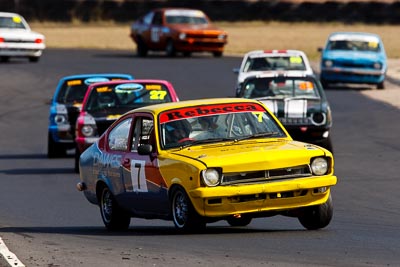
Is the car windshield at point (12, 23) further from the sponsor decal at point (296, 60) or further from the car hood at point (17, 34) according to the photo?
the sponsor decal at point (296, 60)

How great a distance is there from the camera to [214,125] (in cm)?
1184

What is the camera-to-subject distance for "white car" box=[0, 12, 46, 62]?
39281mm

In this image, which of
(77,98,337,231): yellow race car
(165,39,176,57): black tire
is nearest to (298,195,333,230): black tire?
(77,98,337,231): yellow race car

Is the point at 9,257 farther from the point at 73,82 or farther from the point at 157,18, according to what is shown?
the point at 157,18

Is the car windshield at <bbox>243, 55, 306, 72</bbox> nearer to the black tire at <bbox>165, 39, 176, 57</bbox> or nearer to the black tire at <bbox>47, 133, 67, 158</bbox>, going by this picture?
the black tire at <bbox>47, 133, 67, 158</bbox>

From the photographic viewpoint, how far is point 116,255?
32.9 ft

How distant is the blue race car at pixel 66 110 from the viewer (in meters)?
→ 21.5

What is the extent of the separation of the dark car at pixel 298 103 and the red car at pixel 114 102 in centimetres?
216

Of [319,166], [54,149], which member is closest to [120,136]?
[319,166]

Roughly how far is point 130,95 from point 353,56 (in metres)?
15.2

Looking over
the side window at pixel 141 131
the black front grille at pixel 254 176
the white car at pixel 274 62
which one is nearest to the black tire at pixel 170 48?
the white car at pixel 274 62

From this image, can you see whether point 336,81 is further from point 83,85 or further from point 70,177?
point 70,177

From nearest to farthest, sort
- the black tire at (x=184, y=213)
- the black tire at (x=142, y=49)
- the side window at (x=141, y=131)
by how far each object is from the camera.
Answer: the black tire at (x=184, y=213) → the side window at (x=141, y=131) → the black tire at (x=142, y=49)

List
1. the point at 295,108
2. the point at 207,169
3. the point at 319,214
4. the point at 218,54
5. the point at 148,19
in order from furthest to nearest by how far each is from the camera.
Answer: the point at 148,19 → the point at 218,54 → the point at 295,108 → the point at 319,214 → the point at 207,169
